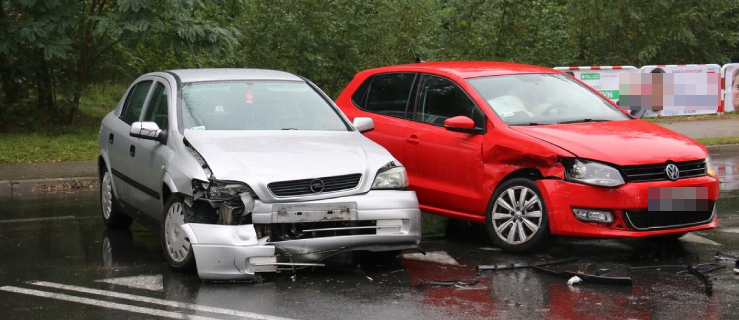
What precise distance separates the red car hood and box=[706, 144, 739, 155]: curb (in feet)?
31.1

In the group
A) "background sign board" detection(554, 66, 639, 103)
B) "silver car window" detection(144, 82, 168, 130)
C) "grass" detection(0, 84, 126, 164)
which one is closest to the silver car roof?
"silver car window" detection(144, 82, 168, 130)

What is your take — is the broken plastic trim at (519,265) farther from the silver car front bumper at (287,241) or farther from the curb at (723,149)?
the curb at (723,149)

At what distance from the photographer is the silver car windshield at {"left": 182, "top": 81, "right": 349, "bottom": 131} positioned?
830 cm

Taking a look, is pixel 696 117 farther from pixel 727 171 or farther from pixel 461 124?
pixel 461 124

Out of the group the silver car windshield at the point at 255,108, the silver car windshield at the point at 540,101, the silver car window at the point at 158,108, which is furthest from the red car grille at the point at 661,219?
the silver car window at the point at 158,108

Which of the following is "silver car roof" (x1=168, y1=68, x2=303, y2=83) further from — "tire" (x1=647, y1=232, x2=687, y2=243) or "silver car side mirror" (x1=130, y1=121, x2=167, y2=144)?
"tire" (x1=647, y1=232, x2=687, y2=243)

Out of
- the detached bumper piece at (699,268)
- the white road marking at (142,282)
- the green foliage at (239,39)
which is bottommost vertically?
the detached bumper piece at (699,268)

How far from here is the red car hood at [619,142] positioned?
7.86 metres

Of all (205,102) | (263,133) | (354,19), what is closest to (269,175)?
(263,133)

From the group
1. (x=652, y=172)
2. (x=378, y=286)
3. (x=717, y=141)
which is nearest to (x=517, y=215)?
(x=652, y=172)

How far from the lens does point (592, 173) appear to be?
7.83 metres

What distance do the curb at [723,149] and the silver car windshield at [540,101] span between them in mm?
8789

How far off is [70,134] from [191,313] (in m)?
13.9

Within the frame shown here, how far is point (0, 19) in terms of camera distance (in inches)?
703
